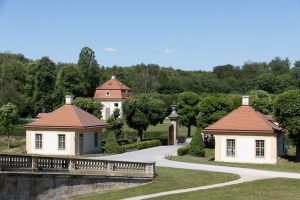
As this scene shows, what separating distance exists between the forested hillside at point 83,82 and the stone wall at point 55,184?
52221 mm

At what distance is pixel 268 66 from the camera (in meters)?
155

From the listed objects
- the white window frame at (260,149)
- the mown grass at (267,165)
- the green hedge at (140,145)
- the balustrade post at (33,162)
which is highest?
the balustrade post at (33,162)

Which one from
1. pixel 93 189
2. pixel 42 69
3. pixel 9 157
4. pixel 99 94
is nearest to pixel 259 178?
pixel 93 189

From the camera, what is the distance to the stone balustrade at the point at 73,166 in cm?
2020

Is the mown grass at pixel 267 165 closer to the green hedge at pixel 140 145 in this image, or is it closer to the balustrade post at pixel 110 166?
the green hedge at pixel 140 145

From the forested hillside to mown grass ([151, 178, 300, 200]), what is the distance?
2126 inches

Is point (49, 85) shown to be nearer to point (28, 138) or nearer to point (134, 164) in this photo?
point (28, 138)

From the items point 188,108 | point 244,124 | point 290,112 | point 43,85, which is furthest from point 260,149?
point 43,85

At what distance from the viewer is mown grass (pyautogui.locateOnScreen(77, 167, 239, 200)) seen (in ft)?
74.5

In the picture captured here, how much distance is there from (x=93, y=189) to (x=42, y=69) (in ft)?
192

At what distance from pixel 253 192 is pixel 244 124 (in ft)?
49.1

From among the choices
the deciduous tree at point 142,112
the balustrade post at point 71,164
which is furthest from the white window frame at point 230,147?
the balustrade post at point 71,164

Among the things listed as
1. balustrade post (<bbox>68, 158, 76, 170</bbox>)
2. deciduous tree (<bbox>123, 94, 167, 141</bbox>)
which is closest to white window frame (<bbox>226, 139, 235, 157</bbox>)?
deciduous tree (<bbox>123, 94, 167, 141</bbox>)

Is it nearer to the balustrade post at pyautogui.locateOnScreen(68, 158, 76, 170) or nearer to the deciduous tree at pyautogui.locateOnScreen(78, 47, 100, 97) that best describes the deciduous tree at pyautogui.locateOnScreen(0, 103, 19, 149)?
the balustrade post at pyautogui.locateOnScreen(68, 158, 76, 170)
